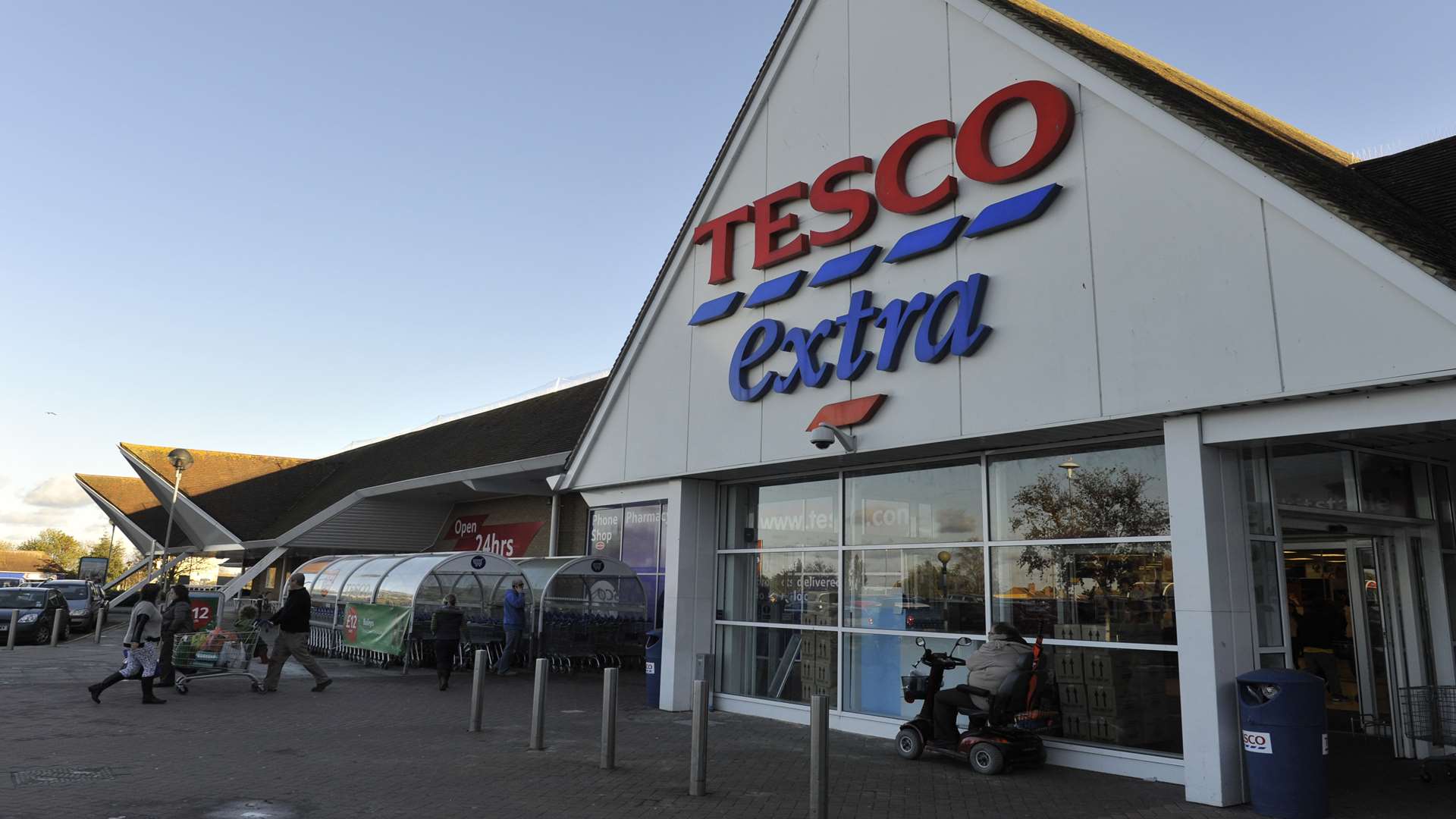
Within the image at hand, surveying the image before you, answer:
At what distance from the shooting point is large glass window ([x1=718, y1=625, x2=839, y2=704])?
475 inches

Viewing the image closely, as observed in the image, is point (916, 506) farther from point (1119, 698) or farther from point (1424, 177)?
point (1424, 177)

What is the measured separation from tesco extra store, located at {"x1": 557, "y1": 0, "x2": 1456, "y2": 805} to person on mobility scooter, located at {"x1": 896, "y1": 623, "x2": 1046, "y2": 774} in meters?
0.67

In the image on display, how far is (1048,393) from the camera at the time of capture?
9.00m

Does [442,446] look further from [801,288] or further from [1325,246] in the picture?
[1325,246]

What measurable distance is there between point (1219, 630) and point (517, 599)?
13326mm

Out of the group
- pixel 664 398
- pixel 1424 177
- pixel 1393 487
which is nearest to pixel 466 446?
pixel 664 398

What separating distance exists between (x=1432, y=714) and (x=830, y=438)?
6569 millimetres

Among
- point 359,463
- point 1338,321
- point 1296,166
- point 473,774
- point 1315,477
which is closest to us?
point 1338,321

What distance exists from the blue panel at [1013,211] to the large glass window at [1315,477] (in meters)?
3.23

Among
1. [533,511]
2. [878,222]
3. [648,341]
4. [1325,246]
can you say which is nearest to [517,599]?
[648,341]

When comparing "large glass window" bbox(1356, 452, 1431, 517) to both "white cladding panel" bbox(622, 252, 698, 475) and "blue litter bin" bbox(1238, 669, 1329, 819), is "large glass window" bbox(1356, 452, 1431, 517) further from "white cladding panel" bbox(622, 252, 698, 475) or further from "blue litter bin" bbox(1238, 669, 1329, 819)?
"white cladding panel" bbox(622, 252, 698, 475)

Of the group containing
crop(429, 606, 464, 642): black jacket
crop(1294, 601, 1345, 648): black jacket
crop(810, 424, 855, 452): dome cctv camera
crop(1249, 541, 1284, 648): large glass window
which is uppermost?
crop(810, 424, 855, 452): dome cctv camera

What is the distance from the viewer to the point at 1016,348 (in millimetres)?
9312

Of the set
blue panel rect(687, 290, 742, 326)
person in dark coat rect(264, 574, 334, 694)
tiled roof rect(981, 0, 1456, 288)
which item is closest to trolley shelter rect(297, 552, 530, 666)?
person in dark coat rect(264, 574, 334, 694)
